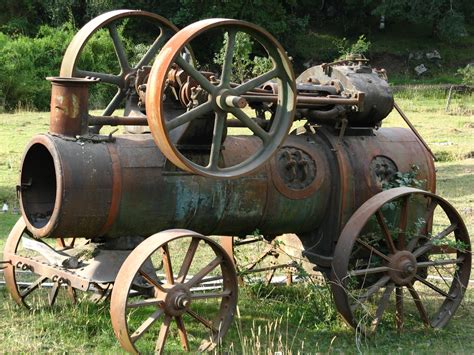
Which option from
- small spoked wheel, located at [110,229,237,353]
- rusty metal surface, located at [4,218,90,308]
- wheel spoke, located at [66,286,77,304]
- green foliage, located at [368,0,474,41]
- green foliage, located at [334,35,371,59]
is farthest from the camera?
green foliage, located at [368,0,474,41]

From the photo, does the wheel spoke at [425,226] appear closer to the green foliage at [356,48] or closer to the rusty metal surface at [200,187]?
the rusty metal surface at [200,187]

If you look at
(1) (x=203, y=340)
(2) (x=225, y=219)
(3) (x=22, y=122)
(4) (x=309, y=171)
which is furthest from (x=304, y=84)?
(3) (x=22, y=122)

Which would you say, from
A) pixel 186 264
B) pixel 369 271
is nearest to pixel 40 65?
pixel 369 271

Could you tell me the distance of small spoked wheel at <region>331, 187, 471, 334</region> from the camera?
6.48m

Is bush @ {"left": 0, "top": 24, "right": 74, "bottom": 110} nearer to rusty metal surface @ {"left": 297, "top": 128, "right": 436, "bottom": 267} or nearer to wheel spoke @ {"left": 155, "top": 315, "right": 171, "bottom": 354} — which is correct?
rusty metal surface @ {"left": 297, "top": 128, "right": 436, "bottom": 267}

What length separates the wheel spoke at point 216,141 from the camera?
591cm

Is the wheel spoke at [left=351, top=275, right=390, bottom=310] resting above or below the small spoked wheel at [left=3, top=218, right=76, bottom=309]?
above

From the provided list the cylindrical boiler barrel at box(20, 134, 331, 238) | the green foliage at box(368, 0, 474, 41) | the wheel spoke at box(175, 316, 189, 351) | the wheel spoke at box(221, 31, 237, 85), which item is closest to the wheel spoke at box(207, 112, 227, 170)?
the wheel spoke at box(221, 31, 237, 85)

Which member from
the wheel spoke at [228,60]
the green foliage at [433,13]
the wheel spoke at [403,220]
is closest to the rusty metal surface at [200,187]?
the wheel spoke at [403,220]

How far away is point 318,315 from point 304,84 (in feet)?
6.42

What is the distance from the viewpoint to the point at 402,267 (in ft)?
21.8

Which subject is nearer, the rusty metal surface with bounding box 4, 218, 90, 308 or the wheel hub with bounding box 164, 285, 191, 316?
the wheel hub with bounding box 164, 285, 191, 316

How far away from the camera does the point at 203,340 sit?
20.0 feet

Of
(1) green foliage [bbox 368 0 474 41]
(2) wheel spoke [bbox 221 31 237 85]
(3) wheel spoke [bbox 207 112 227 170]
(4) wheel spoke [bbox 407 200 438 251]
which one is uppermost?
(1) green foliage [bbox 368 0 474 41]
